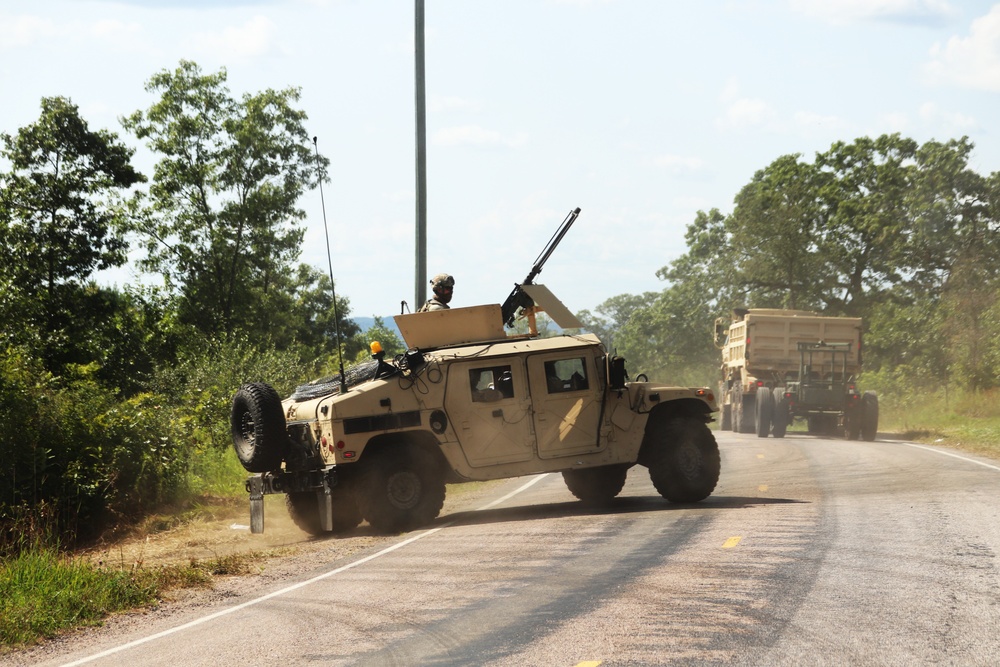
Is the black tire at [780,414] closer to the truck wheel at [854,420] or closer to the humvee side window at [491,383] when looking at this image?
the truck wheel at [854,420]

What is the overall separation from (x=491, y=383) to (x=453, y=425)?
0.69 metres

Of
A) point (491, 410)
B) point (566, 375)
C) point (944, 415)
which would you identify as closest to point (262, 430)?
point (491, 410)

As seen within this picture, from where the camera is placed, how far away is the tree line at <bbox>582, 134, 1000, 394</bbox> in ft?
154

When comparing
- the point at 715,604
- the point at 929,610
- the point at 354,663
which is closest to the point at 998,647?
the point at 929,610

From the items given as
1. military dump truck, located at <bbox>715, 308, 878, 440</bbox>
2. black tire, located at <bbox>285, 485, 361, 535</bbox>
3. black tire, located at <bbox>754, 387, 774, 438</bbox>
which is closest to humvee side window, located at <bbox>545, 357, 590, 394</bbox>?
black tire, located at <bbox>285, 485, 361, 535</bbox>

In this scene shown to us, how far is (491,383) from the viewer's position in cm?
1462

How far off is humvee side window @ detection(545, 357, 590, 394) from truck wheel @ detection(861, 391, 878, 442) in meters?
17.8

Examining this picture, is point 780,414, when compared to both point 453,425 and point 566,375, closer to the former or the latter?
point 566,375

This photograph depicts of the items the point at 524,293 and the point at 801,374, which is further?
the point at 801,374

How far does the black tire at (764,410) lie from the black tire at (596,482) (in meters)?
16.4

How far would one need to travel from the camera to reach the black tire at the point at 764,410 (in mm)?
31844

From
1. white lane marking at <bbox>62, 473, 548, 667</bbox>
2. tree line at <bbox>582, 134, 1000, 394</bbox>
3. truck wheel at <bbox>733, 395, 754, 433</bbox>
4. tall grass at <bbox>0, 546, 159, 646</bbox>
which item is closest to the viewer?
white lane marking at <bbox>62, 473, 548, 667</bbox>

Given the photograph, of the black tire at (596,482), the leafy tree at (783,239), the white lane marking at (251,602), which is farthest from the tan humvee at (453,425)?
the leafy tree at (783,239)

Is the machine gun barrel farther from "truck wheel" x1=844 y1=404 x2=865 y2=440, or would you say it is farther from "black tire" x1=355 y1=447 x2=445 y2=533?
"truck wheel" x1=844 y1=404 x2=865 y2=440
